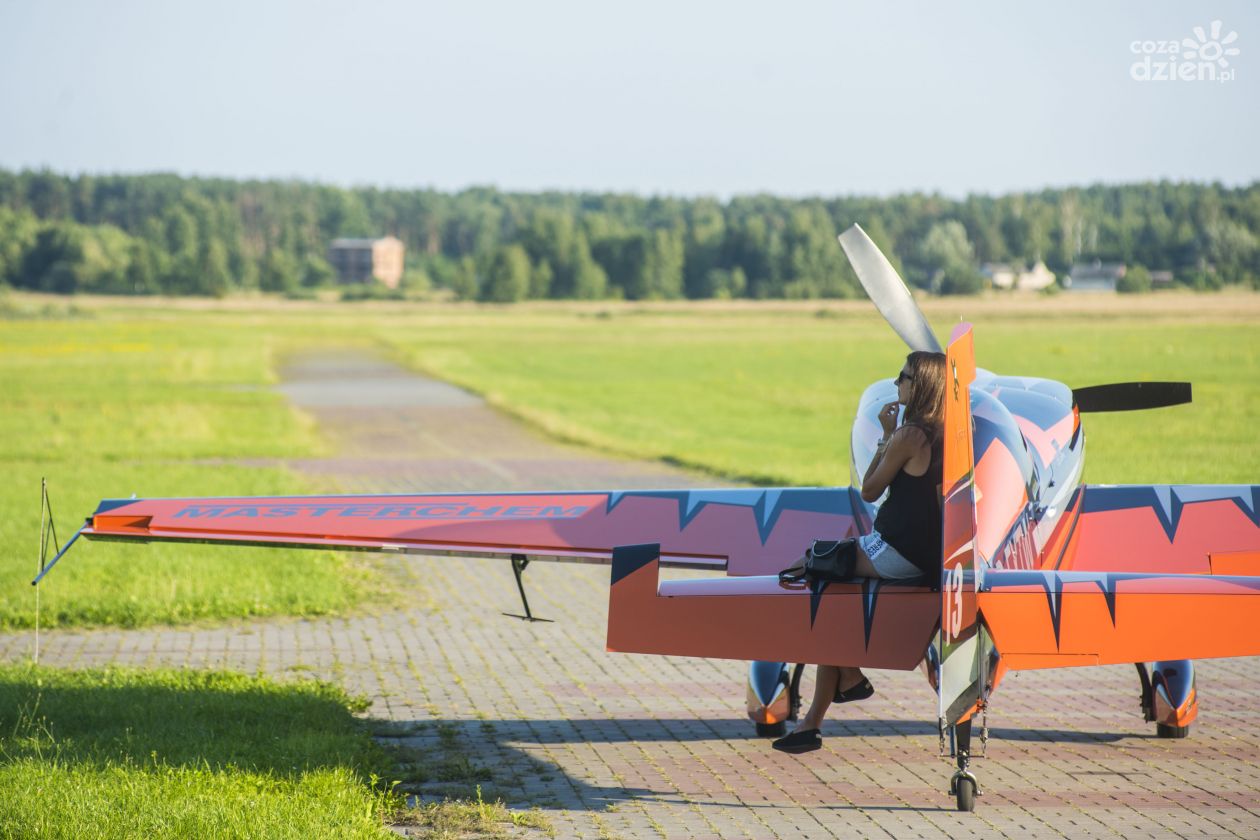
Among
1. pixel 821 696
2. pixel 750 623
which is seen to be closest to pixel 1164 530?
pixel 821 696

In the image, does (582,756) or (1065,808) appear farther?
(582,756)

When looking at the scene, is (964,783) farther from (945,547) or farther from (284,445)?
(284,445)

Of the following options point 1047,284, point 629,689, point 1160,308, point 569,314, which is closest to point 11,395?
point 629,689

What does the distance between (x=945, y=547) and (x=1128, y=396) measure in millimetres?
4359

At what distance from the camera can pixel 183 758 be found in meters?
7.33

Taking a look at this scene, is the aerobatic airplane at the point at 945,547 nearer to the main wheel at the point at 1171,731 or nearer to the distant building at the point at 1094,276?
the main wheel at the point at 1171,731

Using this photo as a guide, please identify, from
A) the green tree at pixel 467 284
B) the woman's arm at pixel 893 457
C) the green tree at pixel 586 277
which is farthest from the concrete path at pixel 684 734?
the green tree at pixel 467 284

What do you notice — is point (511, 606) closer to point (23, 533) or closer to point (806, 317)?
point (23, 533)

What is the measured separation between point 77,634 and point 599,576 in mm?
5220

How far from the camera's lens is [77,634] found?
11.3m

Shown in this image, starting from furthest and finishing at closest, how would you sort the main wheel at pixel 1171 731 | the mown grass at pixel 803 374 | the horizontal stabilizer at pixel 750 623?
1. the mown grass at pixel 803 374
2. the main wheel at pixel 1171 731
3. the horizontal stabilizer at pixel 750 623

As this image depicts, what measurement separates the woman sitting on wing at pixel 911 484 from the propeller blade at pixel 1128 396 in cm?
318

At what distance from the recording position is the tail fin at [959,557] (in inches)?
222

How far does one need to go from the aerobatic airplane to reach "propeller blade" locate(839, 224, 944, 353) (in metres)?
0.01
